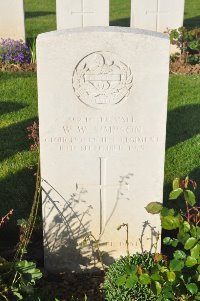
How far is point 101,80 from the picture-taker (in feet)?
11.0

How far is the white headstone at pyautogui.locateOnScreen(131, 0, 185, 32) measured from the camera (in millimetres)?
8984

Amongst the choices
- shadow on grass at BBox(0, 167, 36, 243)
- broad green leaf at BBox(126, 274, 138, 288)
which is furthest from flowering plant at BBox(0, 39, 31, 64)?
broad green leaf at BBox(126, 274, 138, 288)

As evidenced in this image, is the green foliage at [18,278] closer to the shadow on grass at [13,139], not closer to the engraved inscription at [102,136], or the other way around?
the engraved inscription at [102,136]

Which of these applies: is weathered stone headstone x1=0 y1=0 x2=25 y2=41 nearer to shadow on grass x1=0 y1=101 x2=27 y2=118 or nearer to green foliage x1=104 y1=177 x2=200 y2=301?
shadow on grass x1=0 y1=101 x2=27 y2=118

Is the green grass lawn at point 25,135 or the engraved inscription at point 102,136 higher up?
the engraved inscription at point 102,136

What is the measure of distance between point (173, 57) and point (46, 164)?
246 inches

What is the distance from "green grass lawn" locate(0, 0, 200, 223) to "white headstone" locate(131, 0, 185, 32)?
1339 millimetres

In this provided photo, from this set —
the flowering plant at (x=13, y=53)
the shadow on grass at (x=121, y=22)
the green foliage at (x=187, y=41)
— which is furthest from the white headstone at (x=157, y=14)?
the shadow on grass at (x=121, y=22)

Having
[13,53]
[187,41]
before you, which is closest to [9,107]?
[13,53]

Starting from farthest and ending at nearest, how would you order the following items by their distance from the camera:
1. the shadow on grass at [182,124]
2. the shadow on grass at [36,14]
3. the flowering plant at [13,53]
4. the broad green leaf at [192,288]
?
the shadow on grass at [36,14] < the flowering plant at [13,53] < the shadow on grass at [182,124] < the broad green leaf at [192,288]

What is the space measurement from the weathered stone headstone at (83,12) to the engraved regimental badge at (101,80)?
5.49 metres

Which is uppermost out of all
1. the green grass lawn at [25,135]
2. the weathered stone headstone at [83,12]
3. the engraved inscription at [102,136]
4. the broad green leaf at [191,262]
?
the weathered stone headstone at [83,12]

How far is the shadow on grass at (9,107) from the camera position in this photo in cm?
688

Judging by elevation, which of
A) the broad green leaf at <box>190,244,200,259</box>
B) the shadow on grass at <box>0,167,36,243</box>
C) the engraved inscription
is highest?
the engraved inscription
